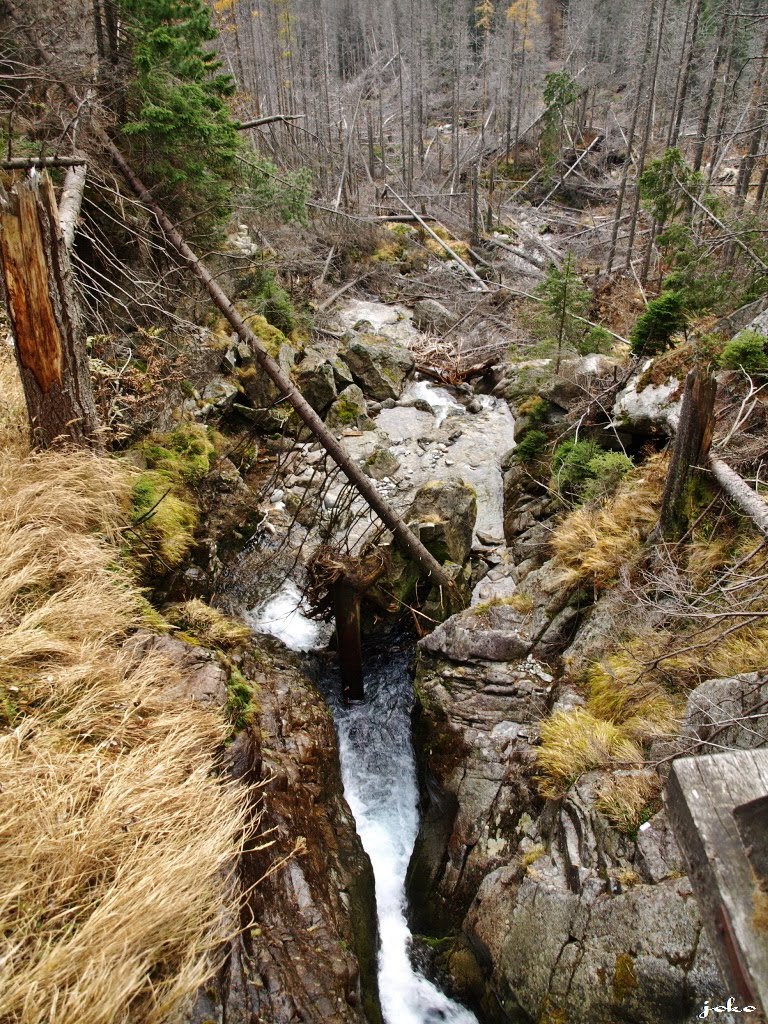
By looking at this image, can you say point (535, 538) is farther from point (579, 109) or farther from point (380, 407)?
point (579, 109)

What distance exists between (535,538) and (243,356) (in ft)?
22.1

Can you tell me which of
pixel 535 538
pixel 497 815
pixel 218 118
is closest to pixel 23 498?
pixel 497 815

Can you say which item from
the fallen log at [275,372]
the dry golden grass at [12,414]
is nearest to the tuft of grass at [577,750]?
the fallen log at [275,372]

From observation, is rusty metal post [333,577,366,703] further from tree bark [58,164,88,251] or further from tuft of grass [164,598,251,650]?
tree bark [58,164,88,251]

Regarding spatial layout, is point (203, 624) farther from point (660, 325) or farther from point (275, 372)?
point (660, 325)

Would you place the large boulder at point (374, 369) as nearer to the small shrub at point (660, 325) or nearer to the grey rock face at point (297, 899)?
the small shrub at point (660, 325)

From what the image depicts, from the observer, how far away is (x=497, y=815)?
440 centimetres

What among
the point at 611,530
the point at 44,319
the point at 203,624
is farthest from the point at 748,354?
the point at 44,319

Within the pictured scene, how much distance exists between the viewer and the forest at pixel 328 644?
8.07ft

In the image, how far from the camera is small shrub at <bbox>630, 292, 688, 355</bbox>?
838cm

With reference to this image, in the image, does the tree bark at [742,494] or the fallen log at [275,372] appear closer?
the tree bark at [742,494]

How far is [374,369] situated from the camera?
14.2 meters

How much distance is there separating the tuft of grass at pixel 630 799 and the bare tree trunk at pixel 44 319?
483cm

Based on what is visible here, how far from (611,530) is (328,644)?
387cm
